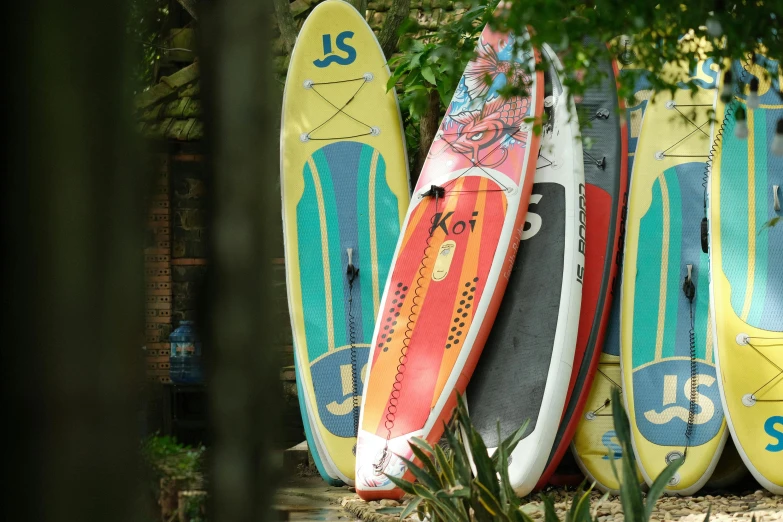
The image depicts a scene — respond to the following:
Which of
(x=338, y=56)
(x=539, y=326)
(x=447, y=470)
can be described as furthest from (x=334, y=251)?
(x=447, y=470)

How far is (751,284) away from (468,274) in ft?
4.24

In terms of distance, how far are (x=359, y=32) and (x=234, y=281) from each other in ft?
16.9

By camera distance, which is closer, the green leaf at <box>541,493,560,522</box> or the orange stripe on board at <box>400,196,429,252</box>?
the green leaf at <box>541,493,560,522</box>

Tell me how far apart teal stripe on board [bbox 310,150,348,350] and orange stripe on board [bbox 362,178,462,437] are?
387mm

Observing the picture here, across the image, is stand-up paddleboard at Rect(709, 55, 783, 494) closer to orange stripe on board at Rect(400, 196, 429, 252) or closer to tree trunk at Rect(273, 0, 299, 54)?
orange stripe on board at Rect(400, 196, 429, 252)

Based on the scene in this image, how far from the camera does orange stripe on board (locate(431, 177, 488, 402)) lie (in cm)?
435

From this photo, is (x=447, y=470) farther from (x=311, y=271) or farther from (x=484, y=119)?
(x=484, y=119)

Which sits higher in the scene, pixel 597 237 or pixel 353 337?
pixel 597 237

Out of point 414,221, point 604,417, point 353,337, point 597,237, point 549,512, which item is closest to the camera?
point 549,512

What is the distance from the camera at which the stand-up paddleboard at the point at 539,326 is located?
4.20 meters

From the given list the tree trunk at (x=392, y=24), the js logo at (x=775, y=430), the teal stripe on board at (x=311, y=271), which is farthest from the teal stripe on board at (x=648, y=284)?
the tree trunk at (x=392, y=24)

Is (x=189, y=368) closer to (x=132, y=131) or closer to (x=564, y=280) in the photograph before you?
(x=132, y=131)

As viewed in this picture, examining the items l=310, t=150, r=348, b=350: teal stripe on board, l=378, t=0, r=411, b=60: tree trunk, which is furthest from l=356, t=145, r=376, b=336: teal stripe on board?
l=378, t=0, r=411, b=60: tree trunk

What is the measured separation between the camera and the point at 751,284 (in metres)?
4.36
